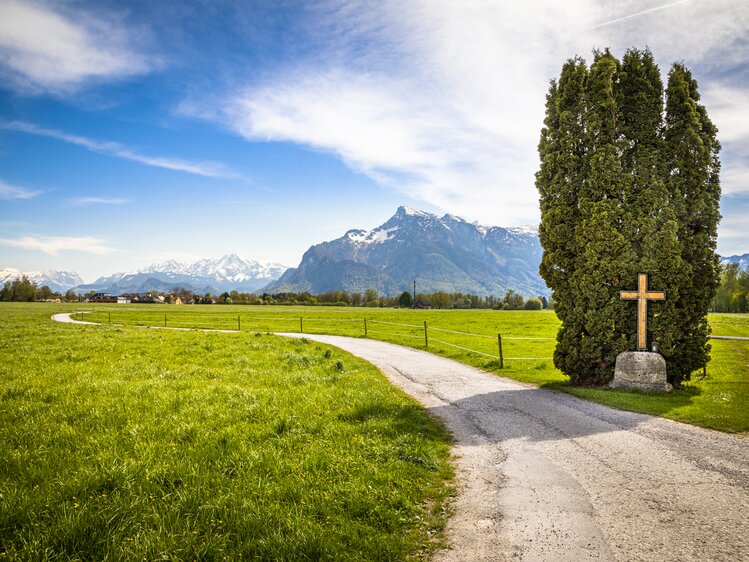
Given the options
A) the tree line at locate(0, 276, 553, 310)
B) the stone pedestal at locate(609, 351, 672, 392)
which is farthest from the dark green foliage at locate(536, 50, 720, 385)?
the tree line at locate(0, 276, 553, 310)

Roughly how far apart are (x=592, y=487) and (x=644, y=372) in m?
9.31

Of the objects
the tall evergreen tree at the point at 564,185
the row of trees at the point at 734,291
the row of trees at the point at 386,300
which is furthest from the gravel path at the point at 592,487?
the row of trees at the point at 386,300

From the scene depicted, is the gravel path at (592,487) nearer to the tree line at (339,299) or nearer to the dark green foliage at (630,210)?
the dark green foliage at (630,210)

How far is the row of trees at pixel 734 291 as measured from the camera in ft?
365

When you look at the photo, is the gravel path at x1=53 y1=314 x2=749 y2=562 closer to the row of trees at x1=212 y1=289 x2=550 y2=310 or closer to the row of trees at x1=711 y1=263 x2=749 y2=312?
the row of trees at x1=711 y1=263 x2=749 y2=312

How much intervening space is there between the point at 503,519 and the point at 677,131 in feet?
53.3

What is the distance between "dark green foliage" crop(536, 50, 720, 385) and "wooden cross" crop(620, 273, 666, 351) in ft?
1.60

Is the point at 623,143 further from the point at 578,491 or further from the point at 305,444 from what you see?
the point at 305,444

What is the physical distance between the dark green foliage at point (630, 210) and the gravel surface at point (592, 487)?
448 cm

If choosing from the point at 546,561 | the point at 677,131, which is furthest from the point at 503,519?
the point at 677,131

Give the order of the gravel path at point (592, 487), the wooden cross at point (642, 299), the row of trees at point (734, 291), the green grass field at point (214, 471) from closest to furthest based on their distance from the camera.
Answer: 1. the green grass field at point (214, 471)
2. the gravel path at point (592, 487)
3. the wooden cross at point (642, 299)
4. the row of trees at point (734, 291)

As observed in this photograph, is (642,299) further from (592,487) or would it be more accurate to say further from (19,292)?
(19,292)

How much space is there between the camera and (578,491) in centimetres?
700

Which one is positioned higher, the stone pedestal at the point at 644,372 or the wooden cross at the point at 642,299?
the wooden cross at the point at 642,299
